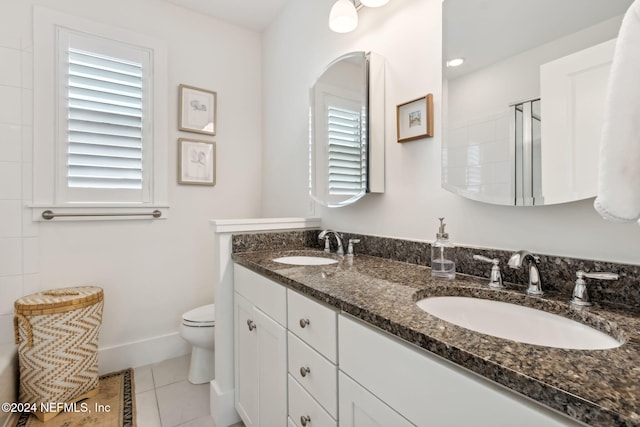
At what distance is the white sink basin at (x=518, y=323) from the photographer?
0.68 meters

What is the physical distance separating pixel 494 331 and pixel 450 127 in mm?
722

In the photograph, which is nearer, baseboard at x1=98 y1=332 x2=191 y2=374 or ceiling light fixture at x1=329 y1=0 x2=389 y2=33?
ceiling light fixture at x1=329 y1=0 x2=389 y2=33

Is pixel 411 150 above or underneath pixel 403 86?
underneath

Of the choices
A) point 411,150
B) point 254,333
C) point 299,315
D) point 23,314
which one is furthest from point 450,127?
point 23,314

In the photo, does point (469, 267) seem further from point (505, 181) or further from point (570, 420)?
point (570, 420)

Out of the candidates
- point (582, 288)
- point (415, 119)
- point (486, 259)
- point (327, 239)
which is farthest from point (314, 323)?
point (415, 119)

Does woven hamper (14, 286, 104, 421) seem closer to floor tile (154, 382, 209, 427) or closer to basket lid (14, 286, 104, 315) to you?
basket lid (14, 286, 104, 315)

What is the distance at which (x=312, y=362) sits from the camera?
929 mm

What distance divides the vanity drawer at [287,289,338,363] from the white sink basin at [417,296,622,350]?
258 mm

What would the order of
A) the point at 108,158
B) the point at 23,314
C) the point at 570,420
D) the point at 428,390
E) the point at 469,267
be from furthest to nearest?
the point at 108,158 < the point at 23,314 < the point at 469,267 < the point at 428,390 < the point at 570,420

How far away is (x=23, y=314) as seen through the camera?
1.58 m

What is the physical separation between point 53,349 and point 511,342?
2079mm

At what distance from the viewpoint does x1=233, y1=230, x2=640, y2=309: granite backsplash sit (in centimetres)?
76

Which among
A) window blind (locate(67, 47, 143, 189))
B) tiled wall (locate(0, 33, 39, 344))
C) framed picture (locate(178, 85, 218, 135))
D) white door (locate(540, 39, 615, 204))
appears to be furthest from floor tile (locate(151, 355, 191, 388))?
white door (locate(540, 39, 615, 204))
